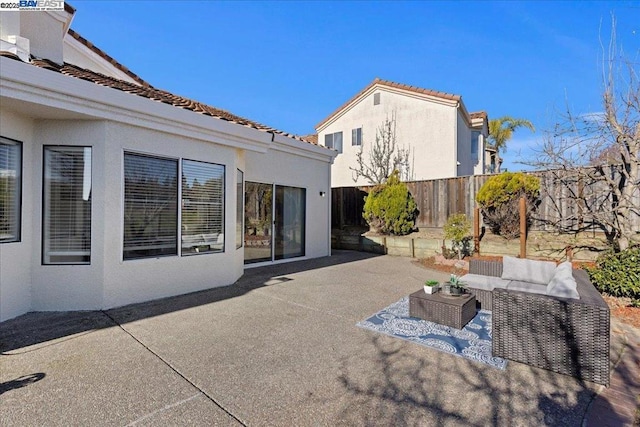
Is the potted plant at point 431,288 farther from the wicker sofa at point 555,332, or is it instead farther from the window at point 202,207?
the window at point 202,207

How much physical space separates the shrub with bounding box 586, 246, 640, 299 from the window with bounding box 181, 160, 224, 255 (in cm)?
777

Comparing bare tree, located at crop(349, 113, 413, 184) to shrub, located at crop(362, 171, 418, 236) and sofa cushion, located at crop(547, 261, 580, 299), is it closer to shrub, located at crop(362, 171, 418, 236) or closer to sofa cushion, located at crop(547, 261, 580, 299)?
shrub, located at crop(362, 171, 418, 236)

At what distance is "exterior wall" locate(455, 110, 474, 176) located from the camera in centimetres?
1713

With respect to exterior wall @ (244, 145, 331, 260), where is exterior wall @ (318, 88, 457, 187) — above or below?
above

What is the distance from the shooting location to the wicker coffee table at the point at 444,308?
4.77m

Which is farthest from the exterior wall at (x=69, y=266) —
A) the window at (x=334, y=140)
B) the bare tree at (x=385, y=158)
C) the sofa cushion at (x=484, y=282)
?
the window at (x=334, y=140)

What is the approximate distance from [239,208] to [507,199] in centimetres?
825

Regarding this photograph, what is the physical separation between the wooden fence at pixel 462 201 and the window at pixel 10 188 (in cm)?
1120

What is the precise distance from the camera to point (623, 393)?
126 inches

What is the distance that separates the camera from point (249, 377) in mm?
3379

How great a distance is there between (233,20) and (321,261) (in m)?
8.71

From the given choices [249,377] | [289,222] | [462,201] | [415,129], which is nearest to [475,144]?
[415,129]

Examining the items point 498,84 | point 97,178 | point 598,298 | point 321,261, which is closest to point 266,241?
point 321,261

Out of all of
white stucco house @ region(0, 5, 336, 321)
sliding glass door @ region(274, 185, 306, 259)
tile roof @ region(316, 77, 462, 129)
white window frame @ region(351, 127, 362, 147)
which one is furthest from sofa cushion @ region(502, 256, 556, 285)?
white window frame @ region(351, 127, 362, 147)
